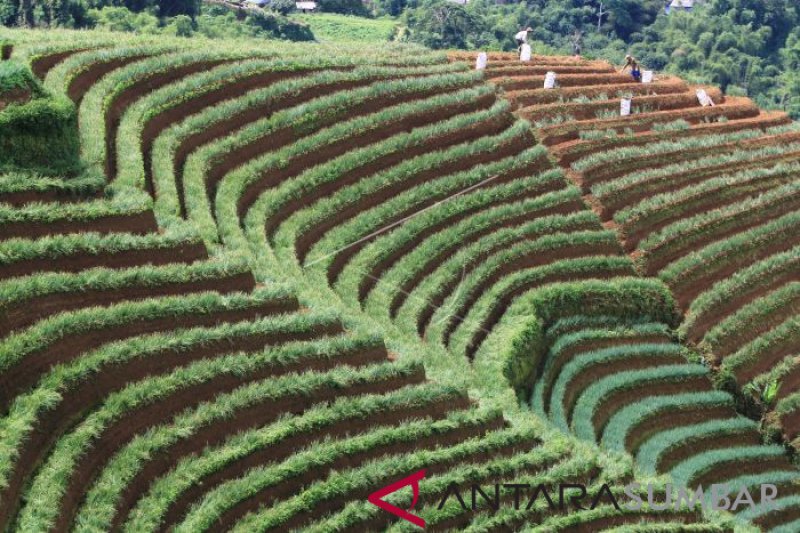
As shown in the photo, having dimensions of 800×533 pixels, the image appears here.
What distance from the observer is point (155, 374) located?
55.3ft

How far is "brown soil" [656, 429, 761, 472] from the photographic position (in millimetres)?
23595

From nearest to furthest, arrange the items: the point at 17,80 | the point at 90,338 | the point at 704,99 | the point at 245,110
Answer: the point at 90,338, the point at 17,80, the point at 245,110, the point at 704,99

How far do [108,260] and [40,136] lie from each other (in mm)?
3155

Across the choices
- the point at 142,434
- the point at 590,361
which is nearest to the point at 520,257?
the point at 590,361

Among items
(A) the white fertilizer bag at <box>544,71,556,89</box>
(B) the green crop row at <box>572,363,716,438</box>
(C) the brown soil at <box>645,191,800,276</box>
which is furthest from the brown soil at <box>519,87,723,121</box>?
(B) the green crop row at <box>572,363,716,438</box>

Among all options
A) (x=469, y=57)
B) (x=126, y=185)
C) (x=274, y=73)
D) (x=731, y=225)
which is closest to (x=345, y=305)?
(x=126, y=185)

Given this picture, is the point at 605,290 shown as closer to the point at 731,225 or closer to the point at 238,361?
the point at 731,225

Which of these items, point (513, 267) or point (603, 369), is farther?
point (513, 267)

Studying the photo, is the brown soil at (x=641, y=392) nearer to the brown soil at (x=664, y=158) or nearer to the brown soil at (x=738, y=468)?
the brown soil at (x=738, y=468)

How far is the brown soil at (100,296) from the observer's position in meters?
16.6

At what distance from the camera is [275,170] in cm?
2588

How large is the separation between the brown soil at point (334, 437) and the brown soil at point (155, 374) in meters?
1.33

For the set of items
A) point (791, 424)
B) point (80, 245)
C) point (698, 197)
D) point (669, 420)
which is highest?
point (80, 245)

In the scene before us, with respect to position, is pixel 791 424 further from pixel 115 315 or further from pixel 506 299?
pixel 115 315
